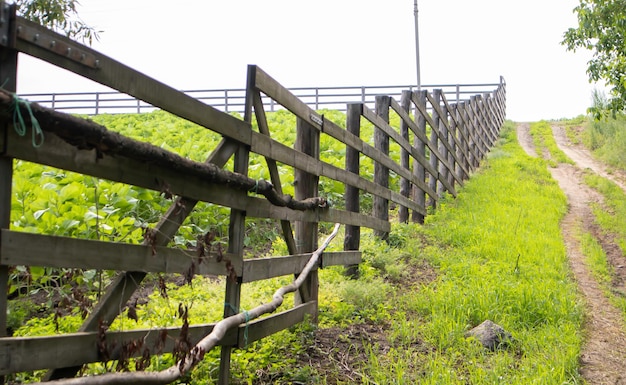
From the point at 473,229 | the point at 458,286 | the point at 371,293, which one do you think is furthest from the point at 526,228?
the point at 371,293

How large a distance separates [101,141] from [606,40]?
11.0 meters

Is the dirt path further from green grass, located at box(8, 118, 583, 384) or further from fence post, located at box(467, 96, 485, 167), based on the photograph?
fence post, located at box(467, 96, 485, 167)

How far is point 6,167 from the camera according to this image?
2.37 m

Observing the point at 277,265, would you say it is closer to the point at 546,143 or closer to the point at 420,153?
the point at 420,153

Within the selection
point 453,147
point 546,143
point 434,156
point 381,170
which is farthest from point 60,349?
point 546,143

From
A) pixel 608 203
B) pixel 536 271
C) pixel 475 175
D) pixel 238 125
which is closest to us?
pixel 238 125

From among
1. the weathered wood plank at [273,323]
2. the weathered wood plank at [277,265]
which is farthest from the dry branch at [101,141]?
the weathered wood plank at [273,323]

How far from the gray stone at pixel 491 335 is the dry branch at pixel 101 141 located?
2785mm

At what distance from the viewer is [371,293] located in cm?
629

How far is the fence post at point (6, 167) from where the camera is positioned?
235 centimetres

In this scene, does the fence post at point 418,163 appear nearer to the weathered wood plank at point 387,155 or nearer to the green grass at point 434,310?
the weathered wood plank at point 387,155

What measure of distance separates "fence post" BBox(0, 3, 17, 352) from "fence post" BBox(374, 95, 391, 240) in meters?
6.43

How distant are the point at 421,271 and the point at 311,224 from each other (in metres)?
2.68

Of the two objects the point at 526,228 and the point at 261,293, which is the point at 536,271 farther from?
the point at 261,293
